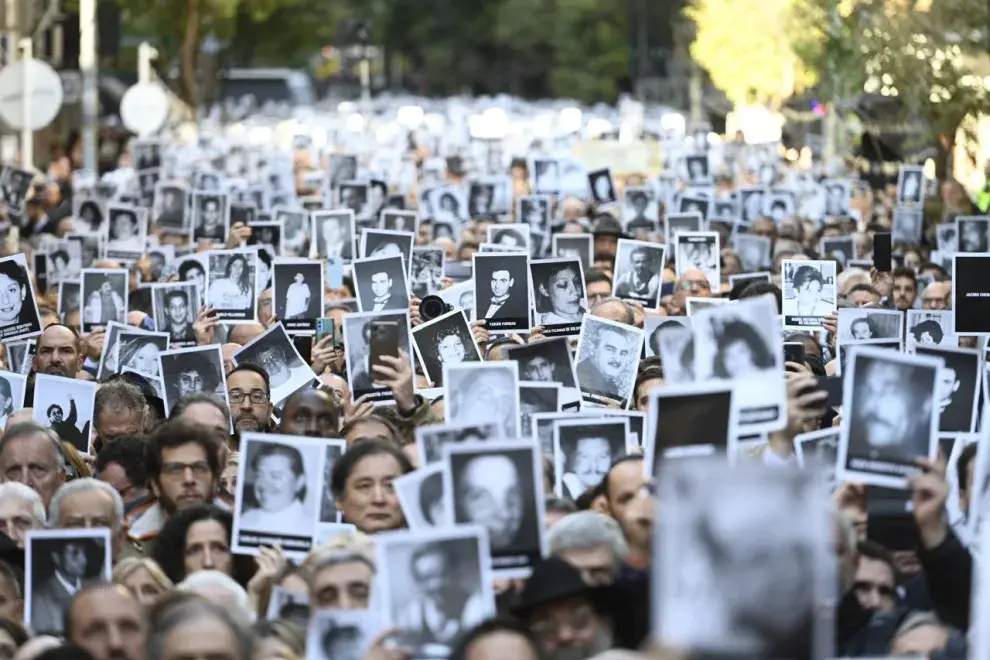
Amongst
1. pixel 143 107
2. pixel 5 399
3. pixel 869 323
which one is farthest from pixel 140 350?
pixel 143 107

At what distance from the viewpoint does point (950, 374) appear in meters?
9.91

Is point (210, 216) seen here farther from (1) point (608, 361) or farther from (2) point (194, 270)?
(1) point (608, 361)

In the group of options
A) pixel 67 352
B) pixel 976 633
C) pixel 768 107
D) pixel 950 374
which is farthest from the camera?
pixel 768 107

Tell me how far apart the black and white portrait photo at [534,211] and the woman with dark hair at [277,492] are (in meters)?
14.0

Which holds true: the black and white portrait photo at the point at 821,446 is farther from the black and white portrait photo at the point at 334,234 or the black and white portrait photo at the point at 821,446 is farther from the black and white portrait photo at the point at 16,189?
the black and white portrait photo at the point at 16,189

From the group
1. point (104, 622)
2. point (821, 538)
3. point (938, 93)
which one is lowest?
point (104, 622)

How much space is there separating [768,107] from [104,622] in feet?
157

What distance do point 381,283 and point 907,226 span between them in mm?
9465

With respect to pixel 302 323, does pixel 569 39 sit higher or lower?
higher

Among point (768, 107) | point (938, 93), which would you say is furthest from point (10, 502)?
point (768, 107)

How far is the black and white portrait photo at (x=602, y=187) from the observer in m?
26.7

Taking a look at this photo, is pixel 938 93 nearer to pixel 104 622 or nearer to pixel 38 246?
pixel 38 246

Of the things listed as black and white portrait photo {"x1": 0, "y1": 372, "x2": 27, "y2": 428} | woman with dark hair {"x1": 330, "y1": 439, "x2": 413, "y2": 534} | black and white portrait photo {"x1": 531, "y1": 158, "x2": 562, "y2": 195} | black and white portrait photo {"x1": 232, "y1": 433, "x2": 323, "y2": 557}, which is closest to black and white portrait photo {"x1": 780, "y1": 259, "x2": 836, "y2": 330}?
black and white portrait photo {"x1": 0, "y1": 372, "x2": 27, "y2": 428}

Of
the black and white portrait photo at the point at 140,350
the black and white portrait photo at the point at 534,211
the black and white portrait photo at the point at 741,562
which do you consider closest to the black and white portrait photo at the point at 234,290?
the black and white portrait photo at the point at 140,350
